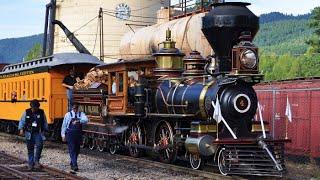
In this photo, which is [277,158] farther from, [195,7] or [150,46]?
[195,7]

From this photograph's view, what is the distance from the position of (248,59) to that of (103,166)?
4.84 meters

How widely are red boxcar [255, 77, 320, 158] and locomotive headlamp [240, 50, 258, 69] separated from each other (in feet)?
11.0

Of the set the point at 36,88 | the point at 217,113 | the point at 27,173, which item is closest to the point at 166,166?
the point at 217,113

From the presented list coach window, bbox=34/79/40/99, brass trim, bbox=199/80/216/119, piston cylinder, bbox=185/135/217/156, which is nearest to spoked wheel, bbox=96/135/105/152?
coach window, bbox=34/79/40/99

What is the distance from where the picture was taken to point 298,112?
16.4 metres

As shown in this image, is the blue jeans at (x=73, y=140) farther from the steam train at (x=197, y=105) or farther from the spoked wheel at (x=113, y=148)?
the spoked wheel at (x=113, y=148)

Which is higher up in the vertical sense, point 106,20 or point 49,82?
point 106,20

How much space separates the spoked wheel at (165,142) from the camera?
592 inches

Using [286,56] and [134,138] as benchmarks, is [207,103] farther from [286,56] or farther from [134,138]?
[286,56]

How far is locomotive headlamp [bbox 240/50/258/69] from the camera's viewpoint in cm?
1273

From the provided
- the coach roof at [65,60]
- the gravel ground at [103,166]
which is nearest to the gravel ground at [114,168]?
the gravel ground at [103,166]

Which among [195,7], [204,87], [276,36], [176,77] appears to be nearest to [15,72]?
[195,7]

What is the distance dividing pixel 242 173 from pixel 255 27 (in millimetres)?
3685

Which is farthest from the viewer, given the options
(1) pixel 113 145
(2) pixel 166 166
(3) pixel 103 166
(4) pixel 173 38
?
(4) pixel 173 38
